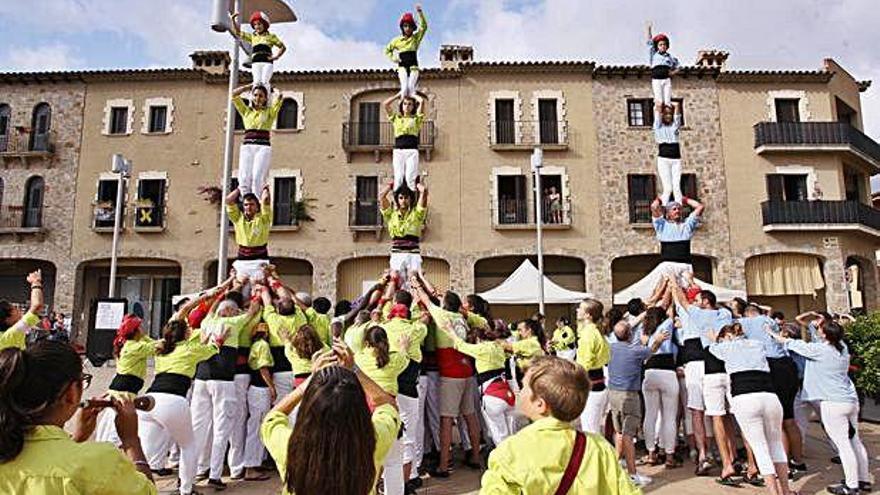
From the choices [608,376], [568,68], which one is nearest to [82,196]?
[568,68]

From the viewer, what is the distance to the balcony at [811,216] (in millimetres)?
22797

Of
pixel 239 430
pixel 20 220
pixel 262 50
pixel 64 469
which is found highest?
pixel 20 220

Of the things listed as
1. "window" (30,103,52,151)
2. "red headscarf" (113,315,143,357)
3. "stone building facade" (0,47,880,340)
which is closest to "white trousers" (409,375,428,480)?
"red headscarf" (113,315,143,357)

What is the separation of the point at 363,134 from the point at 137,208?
8547mm

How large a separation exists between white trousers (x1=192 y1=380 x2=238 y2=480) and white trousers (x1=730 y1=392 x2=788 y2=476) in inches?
209

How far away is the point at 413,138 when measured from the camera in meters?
8.68

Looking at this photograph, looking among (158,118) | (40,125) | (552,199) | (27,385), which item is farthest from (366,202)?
(27,385)

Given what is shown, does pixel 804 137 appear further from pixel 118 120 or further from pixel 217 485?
pixel 118 120

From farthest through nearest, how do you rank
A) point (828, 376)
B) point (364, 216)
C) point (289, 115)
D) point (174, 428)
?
point (289, 115), point (364, 216), point (828, 376), point (174, 428)

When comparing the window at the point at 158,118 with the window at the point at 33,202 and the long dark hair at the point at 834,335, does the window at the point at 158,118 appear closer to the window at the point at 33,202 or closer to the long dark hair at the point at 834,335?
the window at the point at 33,202

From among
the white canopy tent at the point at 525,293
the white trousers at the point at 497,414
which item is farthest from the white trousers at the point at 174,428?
the white canopy tent at the point at 525,293

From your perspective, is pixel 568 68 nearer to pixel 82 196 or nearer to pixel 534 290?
pixel 534 290

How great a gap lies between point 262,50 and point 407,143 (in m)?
2.39

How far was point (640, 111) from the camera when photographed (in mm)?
23812
